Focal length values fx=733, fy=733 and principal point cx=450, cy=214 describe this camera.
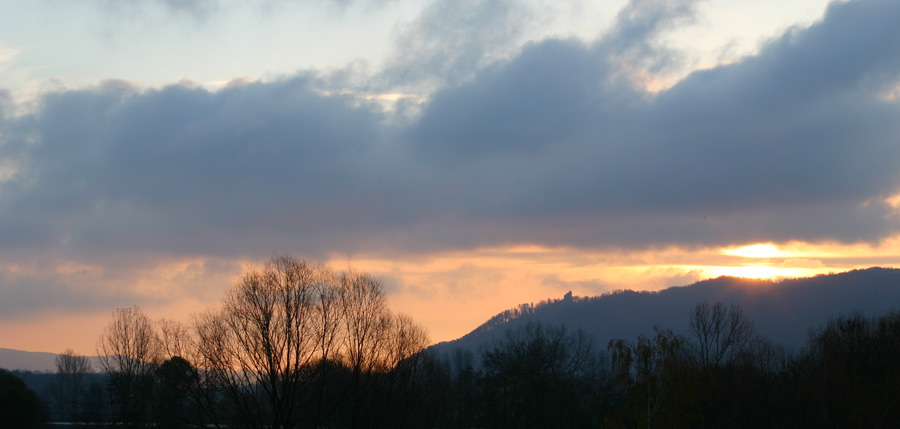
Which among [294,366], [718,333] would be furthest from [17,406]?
[718,333]

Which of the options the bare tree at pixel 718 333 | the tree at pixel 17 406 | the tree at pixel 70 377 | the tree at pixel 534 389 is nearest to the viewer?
the tree at pixel 17 406

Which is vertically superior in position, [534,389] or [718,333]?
[718,333]

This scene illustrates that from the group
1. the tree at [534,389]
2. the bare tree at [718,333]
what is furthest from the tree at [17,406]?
the bare tree at [718,333]

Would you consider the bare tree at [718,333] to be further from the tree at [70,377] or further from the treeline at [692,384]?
the tree at [70,377]

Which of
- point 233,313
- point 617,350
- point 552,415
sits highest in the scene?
point 233,313

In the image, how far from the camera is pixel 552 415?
76.6 m

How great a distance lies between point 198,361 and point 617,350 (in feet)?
87.1

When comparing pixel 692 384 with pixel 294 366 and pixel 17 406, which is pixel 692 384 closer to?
pixel 294 366

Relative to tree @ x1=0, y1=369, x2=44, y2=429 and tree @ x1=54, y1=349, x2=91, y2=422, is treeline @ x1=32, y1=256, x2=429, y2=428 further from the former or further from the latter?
tree @ x1=54, y1=349, x2=91, y2=422

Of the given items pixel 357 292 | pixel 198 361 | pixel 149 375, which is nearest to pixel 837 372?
pixel 357 292

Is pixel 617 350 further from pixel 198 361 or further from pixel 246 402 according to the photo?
pixel 198 361

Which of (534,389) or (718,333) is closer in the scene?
(534,389)

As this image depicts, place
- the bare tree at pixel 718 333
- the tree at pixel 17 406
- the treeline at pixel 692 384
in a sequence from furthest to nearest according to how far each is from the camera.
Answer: the bare tree at pixel 718 333
the tree at pixel 17 406
the treeline at pixel 692 384

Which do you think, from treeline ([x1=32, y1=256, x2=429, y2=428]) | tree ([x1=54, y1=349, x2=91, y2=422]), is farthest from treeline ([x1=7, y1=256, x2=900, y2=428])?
tree ([x1=54, y1=349, x2=91, y2=422])
